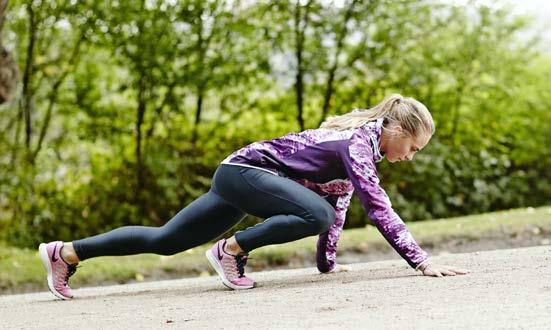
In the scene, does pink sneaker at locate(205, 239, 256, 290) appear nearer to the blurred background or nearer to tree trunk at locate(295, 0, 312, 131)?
the blurred background

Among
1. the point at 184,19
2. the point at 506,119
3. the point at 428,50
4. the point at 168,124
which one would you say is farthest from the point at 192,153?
the point at 506,119

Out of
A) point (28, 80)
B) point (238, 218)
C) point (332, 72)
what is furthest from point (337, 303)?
point (28, 80)

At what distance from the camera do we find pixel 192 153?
11.6 m

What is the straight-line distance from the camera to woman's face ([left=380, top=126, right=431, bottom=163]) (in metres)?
4.43

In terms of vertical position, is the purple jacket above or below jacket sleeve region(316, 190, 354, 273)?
above

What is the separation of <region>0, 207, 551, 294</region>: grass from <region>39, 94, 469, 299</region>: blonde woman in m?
3.03

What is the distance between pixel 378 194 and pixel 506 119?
9199 mm

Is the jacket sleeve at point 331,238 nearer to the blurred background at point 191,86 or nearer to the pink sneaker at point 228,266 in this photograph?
the pink sneaker at point 228,266

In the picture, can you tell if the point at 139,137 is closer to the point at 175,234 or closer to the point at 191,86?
the point at 191,86

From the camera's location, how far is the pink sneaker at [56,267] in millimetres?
4684

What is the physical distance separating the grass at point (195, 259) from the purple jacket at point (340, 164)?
3563 mm

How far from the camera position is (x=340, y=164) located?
4.43 meters

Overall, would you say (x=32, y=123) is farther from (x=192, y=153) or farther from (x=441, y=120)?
(x=441, y=120)

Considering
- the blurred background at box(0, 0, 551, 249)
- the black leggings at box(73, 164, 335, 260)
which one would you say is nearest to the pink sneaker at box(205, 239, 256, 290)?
the black leggings at box(73, 164, 335, 260)
